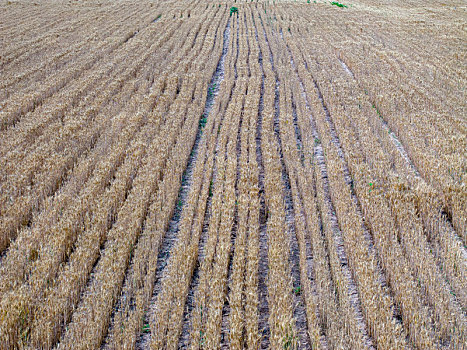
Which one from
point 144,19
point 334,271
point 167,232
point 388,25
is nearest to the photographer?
point 334,271

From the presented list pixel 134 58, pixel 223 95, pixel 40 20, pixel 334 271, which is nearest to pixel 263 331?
pixel 334 271

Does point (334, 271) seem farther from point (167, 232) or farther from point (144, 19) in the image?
point (144, 19)

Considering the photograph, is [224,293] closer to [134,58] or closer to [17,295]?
[17,295]

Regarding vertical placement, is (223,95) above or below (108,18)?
below

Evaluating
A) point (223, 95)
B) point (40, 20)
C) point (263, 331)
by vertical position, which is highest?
point (40, 20)

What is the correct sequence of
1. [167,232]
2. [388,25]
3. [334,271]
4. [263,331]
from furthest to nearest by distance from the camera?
[388,25] < [167,232] < [334,271] < [263,331]

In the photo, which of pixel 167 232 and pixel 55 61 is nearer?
pixel 167 232
